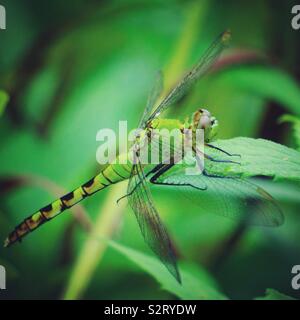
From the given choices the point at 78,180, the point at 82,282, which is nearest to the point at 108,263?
the point at 82,282

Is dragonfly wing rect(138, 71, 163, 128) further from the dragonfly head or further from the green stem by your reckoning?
the green stem

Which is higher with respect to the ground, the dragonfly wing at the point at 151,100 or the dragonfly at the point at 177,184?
the dragonfly wing at the point at 151,100

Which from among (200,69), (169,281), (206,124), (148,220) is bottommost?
(169,281)

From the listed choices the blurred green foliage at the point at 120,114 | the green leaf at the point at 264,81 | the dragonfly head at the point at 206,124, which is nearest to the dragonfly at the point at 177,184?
the dragonfly head at the point at 206,124

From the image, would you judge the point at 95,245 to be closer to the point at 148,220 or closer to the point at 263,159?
the point at 148,220

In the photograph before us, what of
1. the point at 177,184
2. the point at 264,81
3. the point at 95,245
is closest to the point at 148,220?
the point at 177,184

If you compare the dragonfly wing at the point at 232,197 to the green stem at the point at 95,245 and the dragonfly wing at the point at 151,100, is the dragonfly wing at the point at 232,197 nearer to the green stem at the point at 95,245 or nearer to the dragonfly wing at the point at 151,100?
the dragonfly wing at the point at 151,100

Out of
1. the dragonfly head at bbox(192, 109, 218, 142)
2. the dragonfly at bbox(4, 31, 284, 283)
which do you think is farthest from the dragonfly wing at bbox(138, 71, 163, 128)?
the dragonfly head at bbox(192, 109, 218, 142)

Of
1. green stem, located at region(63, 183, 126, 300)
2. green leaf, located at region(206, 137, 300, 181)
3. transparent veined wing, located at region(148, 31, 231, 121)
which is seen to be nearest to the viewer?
green leaf, located at region(206, 137, 300, 181)
